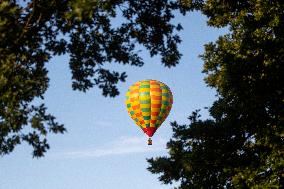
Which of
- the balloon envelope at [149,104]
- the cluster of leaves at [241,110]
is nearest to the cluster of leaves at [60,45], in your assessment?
the cluster of leaves at [241,110]

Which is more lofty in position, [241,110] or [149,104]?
[149,104]

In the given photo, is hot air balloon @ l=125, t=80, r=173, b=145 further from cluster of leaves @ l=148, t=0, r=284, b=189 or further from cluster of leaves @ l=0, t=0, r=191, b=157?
cluster of leaves @ l=0, t=0, r=191, b=157

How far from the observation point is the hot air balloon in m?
37.6

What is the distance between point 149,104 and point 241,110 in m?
15.1

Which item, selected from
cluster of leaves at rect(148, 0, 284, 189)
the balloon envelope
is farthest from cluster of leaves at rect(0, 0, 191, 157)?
the balloon envelope

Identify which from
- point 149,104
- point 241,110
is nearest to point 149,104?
point 149,104

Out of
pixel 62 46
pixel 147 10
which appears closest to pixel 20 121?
pixel 62 46

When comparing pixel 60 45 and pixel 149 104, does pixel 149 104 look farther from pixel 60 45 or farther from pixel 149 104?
pixel 60 45

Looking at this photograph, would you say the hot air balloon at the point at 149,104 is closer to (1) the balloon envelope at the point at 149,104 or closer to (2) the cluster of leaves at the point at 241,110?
(1) the balloon envelope at the point at 149,104

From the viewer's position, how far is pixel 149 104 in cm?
3766

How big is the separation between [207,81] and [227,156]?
14.0ft

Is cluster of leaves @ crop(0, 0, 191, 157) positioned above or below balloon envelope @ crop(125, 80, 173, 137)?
below

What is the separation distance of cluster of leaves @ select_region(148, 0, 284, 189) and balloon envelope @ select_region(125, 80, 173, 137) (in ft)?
39.8

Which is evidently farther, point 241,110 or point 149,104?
point 149,104
